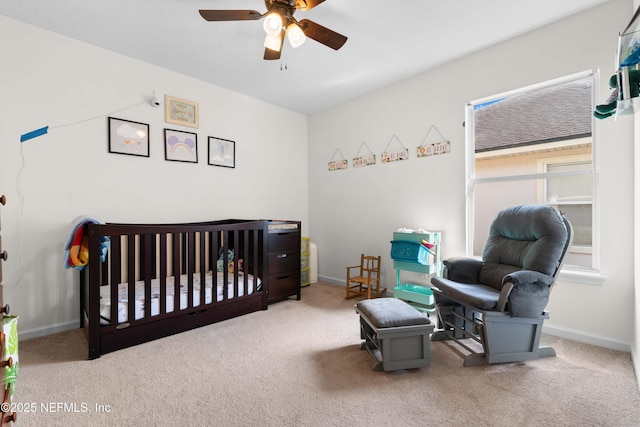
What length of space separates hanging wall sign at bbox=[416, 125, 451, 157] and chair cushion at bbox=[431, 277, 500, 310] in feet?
4.68

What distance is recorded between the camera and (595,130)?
2.20 meters

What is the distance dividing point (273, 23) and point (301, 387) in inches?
86.1

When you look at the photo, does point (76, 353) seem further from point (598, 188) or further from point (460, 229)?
point (598, 188)

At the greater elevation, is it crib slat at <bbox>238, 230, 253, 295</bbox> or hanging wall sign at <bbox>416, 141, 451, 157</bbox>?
hanging wall sign at <bbox>416, 141, 451, 157</bbox>

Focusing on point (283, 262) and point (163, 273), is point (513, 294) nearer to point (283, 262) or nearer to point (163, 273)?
point (283, 262)

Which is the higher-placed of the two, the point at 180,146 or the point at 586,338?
the point at 180,146

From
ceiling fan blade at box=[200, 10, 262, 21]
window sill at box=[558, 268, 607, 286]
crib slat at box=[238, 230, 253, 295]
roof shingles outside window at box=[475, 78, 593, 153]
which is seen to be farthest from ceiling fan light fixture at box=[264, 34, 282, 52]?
window sill at box=[558, 268, 607, 286]

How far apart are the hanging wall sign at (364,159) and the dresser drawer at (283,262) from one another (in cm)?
143

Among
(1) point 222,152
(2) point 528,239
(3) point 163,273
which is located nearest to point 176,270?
(3) point 163,273

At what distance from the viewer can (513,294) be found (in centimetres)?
182

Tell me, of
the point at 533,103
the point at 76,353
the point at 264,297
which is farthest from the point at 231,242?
the point at 533,103

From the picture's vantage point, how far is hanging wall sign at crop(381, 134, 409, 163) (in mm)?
3330

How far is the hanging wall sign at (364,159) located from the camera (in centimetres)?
365

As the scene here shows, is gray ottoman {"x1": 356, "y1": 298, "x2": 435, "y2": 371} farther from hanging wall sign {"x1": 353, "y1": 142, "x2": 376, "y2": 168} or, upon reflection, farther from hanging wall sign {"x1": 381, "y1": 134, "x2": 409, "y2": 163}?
hanging wall sign {"x1": 353, "y1": 142, "x2": 376, "y2": 168}
